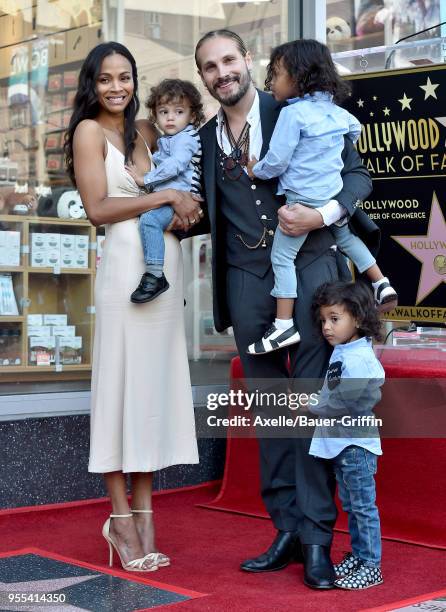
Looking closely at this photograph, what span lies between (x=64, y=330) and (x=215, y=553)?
178 cm

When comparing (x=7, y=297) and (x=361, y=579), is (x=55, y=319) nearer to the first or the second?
(x=7, y=297)

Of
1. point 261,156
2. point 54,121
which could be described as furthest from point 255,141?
point 54,121

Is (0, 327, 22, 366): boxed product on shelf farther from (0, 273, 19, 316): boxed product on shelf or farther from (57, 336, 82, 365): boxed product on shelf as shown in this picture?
(57, 336, 82, 365): boxed product on shelf

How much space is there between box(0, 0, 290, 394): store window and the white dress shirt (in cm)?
188

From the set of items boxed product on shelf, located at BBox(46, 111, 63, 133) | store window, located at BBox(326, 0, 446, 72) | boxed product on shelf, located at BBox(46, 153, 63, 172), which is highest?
store window, located at BBox(326, 0, 446, 72)

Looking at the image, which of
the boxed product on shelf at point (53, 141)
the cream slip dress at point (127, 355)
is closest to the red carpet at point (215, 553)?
the cream slip dress at point (127, 355)

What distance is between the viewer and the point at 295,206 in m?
3.47

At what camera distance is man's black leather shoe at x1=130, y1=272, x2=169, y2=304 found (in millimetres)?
3605

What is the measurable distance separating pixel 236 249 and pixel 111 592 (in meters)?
1.21

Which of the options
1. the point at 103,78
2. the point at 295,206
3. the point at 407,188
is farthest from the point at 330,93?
the point at 407,188

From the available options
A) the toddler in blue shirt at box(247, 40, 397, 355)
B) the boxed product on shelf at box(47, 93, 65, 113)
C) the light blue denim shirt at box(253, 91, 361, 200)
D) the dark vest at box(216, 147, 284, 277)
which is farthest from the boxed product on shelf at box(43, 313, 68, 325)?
the light blue denim shirt at box(253, 91, 361, 200)

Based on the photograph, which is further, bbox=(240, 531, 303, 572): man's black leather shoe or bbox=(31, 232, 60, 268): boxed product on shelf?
bbox=(31, 232, 60, 268): boxed product on shelf

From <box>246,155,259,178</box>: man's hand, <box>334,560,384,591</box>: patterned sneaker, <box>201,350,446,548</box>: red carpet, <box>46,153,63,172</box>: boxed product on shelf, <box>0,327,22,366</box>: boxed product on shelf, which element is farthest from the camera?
<box>46,153,63,172</box>: boxed product on shelf

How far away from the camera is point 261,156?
3611 millimetres
